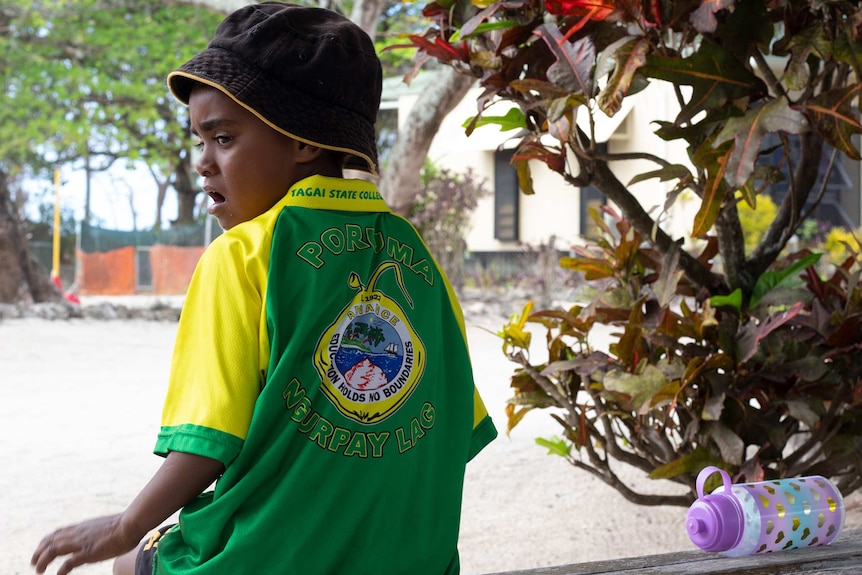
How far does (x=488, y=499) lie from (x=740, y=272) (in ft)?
6.46

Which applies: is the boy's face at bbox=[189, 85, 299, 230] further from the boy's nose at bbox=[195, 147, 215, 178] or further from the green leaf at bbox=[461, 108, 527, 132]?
the green leaf at bbox=[461, 108, 527, 132]

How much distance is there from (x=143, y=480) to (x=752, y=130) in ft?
12.3

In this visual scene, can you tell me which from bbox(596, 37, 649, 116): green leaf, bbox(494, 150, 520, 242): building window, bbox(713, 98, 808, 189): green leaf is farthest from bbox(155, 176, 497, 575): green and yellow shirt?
bbox(494, 150, 520, 242): building window

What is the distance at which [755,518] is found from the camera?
1.85 metres

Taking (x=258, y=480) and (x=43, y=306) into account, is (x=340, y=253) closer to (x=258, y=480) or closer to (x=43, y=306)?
(x=258, y=480)

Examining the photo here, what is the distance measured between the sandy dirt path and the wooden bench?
149 centimetres

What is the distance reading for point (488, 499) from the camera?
4258 millimetres

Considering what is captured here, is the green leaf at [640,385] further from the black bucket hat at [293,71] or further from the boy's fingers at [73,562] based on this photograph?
the boy's fingers at [73,562]

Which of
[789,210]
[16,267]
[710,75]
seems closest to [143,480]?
[789,210]

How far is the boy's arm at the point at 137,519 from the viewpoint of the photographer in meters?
1.23

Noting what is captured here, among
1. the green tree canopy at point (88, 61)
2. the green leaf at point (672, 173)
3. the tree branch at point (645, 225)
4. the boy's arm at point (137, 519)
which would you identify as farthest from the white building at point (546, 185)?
the boy's arm at point (137, 519)

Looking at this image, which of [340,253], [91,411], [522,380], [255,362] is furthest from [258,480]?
[91,411]

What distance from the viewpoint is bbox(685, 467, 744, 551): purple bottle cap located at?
1840 mm

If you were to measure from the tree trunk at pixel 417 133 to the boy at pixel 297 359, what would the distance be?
4570 millimetres
